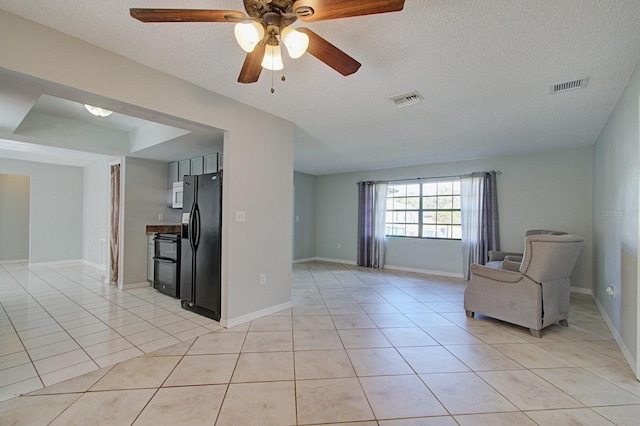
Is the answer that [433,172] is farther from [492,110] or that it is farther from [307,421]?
[307,421]

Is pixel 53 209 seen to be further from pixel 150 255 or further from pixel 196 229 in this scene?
pixel 196 229

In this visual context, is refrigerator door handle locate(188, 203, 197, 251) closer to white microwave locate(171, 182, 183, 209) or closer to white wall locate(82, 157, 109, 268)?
white microwave locate(171, 182, 183, 209)

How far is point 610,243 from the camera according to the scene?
313cm

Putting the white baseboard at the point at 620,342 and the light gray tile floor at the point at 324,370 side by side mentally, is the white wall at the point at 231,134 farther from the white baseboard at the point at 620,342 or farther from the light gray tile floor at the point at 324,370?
the white baseboard at the point at 620,342

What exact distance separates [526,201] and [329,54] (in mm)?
5026

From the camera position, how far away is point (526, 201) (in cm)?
503

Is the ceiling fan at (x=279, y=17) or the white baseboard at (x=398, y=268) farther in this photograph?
the white baseboard at (x=398, y=268)

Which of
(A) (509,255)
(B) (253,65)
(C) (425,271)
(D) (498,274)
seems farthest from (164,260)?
(A) (509,255)

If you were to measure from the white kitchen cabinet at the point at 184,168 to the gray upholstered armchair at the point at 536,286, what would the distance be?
15.1ft

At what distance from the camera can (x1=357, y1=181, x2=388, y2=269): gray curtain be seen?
6.61 metres

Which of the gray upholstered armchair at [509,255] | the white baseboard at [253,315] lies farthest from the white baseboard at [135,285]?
the gray upholstered armchair at [509,255]

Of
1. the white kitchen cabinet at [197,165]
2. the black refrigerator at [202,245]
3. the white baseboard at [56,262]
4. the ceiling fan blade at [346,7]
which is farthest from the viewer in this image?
the white baseboard at [56,262]

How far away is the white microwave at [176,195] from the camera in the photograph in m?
4.82

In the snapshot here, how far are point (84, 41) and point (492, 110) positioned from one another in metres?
3.77
